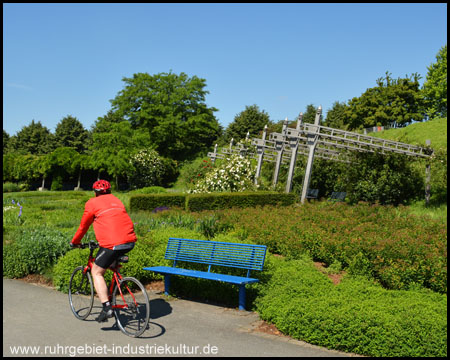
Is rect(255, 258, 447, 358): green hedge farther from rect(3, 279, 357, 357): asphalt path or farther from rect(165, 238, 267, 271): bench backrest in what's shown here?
rect(165, 238, 267, 271): bench backrest

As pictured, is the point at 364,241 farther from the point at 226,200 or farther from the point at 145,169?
the point at 145,169

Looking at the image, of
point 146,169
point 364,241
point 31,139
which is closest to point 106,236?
point 364,241

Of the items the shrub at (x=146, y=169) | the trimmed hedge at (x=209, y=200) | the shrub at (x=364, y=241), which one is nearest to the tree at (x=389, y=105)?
the shrub at (x=146, y=169)

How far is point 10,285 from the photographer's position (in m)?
7.41

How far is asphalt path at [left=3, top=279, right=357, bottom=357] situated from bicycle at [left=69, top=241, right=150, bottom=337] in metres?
0.11

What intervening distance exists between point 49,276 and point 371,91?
43.5 m

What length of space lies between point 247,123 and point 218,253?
1567 inches

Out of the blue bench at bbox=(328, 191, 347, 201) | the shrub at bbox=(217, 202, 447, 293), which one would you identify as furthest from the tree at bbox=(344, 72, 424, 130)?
the shrub at bbox=(217, 202, 447, 293)

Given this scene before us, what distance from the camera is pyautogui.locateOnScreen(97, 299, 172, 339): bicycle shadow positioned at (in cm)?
486

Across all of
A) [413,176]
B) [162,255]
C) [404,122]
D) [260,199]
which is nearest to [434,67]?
[404,122]

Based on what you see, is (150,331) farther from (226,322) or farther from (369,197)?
(369,197)

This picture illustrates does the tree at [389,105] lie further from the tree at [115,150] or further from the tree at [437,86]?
the tree at [115,150]

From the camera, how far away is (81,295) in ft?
18.5

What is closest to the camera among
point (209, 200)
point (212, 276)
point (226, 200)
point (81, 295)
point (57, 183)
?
point (81, 295)
